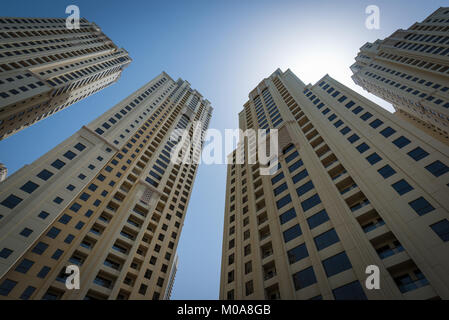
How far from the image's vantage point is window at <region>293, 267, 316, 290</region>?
21.8 m

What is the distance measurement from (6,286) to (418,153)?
1869 inches

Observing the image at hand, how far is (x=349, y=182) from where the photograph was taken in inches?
1102

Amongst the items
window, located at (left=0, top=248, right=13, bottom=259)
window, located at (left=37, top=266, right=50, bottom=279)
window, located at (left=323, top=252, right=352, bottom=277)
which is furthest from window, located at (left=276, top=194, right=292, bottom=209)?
window, located at (left=0, top=248, right=13, bottom=259)

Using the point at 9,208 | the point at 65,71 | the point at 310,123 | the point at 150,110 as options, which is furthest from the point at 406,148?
the point at 65,71

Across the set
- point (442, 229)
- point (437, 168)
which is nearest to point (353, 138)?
point (437, 168)

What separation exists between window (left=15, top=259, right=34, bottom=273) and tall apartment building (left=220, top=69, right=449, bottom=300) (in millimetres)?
24274

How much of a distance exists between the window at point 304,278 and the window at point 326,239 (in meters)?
2.53

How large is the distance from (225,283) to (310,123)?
28.9 metres

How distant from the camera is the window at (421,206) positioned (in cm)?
2005

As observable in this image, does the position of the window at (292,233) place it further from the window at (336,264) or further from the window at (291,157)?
the window at (291,157)

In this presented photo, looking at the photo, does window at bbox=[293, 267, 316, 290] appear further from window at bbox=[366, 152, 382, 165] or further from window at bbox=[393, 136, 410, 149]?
window at bbox=[393, 136, 410, 149]

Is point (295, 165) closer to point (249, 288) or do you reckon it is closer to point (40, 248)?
point (249, 288)

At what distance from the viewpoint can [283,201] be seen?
32094 mm

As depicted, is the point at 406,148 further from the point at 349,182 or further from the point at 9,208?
the point at 9,208
